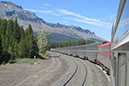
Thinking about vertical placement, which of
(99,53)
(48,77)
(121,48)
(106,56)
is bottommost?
(48,77)

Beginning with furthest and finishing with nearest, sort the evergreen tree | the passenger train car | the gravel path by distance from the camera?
the evergreen tree
the gravel path
the passenger train car

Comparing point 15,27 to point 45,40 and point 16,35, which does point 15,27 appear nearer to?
point 16,35

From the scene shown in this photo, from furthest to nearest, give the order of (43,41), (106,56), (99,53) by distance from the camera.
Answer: (43,41)
(99,53)
(106,56)

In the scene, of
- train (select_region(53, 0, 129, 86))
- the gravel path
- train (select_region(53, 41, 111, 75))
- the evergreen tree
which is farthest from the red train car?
the evergreen tree

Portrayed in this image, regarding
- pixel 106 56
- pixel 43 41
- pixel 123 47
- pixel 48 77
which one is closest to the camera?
pixel 123 47

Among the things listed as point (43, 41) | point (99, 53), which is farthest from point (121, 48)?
point (43, 41)

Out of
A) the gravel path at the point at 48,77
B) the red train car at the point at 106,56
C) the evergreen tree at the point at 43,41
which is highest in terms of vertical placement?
the evergreen tree at the point at 43,41

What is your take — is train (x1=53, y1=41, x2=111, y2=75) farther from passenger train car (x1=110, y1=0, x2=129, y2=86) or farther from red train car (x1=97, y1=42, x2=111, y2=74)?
passenger train car (x1=110, y1=0, x2=129, y2=86)

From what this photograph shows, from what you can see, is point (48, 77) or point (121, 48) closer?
point (121, 48)

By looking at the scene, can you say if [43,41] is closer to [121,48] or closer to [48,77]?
[48,77]

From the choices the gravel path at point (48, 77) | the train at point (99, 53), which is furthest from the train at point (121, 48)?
the gravel path at point (48, 77)

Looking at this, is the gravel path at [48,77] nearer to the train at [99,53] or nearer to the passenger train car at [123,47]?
the train at [99,53]

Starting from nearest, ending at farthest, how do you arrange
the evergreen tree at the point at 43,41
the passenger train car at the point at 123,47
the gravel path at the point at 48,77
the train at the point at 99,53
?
the passenger train car at the point at 123,47
the gravel path at the point at 48,77
the train at the point at 99,53
the evergreen tree at the point at 43,41

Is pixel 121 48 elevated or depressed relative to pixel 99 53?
elevated
